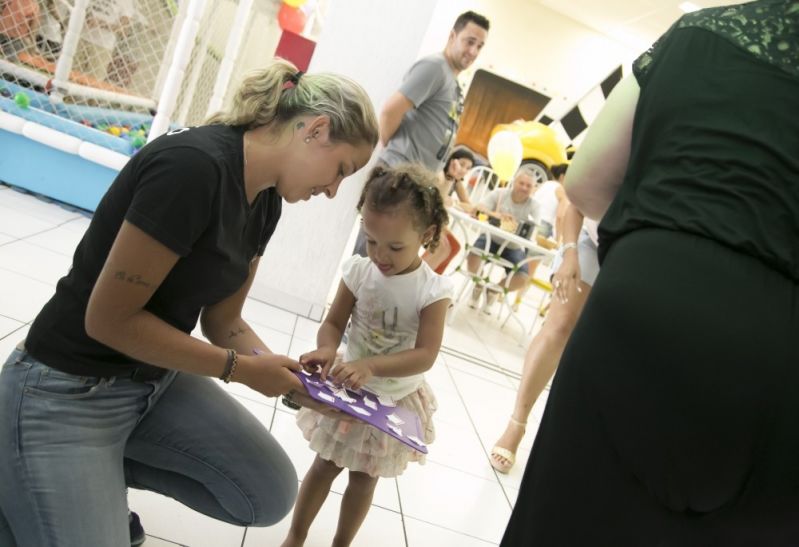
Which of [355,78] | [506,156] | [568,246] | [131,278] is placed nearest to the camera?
[131,278]

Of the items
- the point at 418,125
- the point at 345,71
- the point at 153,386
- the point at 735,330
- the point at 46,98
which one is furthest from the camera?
the point at 46,98

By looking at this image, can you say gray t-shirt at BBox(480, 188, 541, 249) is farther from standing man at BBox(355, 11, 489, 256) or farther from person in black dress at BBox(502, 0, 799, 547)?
person in black dress at BBox(502, 0, 799, 547)

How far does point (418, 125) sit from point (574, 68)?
7.29 meters

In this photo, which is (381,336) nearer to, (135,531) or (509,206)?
(135,531)

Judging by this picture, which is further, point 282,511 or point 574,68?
point 574,68

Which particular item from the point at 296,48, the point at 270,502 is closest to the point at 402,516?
the point at 270,502

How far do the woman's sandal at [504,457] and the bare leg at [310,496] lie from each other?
3.85 feet

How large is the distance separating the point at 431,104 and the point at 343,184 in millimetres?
694

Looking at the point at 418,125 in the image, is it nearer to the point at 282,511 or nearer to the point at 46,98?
the point at 282,511

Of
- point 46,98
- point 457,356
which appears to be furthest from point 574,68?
point 46,98

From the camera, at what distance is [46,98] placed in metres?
3.84

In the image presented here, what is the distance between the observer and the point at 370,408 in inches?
45.9

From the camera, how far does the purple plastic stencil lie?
1.06m

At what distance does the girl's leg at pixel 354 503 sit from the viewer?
1.40 meters
